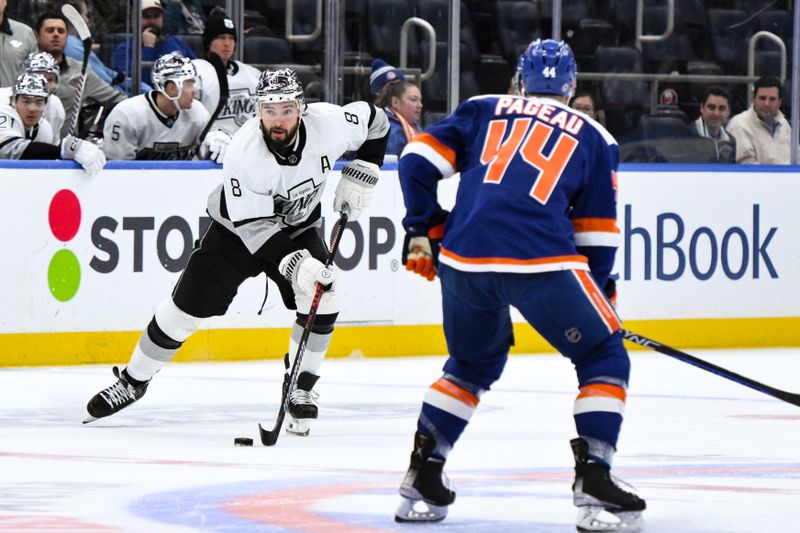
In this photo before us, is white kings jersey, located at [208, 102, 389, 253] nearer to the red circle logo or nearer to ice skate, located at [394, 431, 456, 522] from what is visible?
ice skate, located at [394, 431, 456, 522]

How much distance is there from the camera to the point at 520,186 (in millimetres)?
3701

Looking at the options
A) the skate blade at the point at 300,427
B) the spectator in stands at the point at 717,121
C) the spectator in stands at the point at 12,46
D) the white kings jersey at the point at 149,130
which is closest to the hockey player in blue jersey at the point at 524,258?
the skate blade at the point at 300,427

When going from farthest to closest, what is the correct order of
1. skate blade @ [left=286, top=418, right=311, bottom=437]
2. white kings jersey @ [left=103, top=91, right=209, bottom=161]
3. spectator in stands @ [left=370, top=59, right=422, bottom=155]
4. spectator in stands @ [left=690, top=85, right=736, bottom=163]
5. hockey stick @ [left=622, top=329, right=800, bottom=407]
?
spectator in stands @ [left=690, top=85, right=736, bottom=163]
spectator in stands @ [left=370, top=59, right=422, bottom=155]
white kings jersey @ [left=103, top=91, right=209, bottom=161]
skate blade @ [left=286, top=418, right=311, bottom=437]
hockey stick @ [left=622, top=329, right=800, bottom=407]

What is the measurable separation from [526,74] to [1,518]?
1480mm

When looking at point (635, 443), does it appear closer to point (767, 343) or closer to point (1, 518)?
point (1, 518)

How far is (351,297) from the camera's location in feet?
26.2

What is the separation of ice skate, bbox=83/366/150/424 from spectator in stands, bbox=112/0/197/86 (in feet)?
8.59

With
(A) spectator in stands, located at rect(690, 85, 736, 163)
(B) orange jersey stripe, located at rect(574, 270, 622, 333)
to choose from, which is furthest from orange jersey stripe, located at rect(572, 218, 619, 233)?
(A) spectator in stands, located at rect(690, 85, 736, 163)

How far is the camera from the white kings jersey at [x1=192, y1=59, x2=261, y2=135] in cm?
782

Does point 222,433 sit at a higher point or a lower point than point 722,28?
lower

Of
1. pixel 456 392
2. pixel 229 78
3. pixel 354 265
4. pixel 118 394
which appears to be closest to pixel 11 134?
pixel 229 78

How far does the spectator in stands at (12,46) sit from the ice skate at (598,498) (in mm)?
4660

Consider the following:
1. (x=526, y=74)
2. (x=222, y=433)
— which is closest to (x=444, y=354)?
(x=222, y=433)

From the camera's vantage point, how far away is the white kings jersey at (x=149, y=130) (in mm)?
7621
